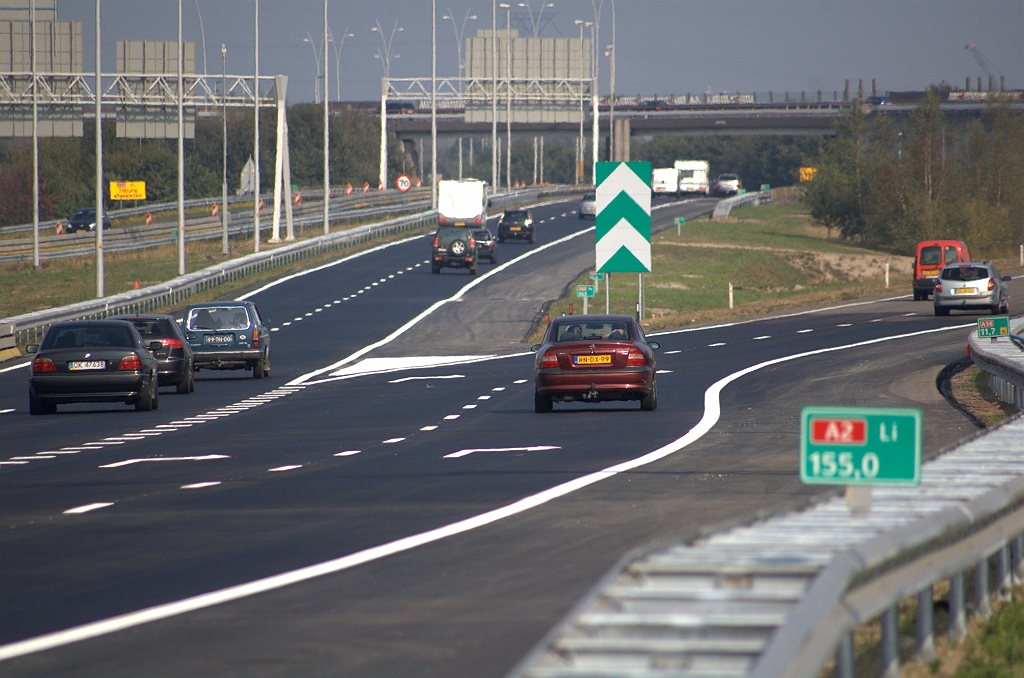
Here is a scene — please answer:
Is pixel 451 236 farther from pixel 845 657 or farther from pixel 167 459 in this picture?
pixel 845 657

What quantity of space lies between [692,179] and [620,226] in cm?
9683

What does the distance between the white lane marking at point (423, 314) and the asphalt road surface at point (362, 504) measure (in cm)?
130

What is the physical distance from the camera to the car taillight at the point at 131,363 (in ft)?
76.5

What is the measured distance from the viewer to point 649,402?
73.9 feet

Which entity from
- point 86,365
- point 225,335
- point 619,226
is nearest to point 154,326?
point 225,335

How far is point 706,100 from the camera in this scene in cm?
14938

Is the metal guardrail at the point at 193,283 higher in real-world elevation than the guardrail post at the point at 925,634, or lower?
lower

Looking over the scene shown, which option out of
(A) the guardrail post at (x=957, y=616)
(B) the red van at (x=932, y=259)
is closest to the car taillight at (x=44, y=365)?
(A) the guardrail post at (x=957, y=616)

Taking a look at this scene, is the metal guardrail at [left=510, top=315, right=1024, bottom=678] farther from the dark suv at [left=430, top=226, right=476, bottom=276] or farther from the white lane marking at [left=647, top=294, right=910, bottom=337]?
the dark suv at [left=430, top=226, right=476, bottom=276]

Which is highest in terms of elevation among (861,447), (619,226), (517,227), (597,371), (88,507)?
(619,226)

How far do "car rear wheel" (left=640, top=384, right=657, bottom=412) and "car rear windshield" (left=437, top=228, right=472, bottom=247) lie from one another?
41978 millimetres

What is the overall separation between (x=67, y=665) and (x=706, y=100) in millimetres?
145987

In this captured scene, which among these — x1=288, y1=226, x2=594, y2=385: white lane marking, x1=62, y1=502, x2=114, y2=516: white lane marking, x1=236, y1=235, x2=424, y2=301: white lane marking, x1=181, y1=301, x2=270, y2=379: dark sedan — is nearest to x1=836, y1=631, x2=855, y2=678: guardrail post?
x1=62, y1=502, x2=114, y2=516: white lane marking

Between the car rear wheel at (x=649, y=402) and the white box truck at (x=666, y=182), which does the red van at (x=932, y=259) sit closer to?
the car rear wheel at (x=649, y=402)
